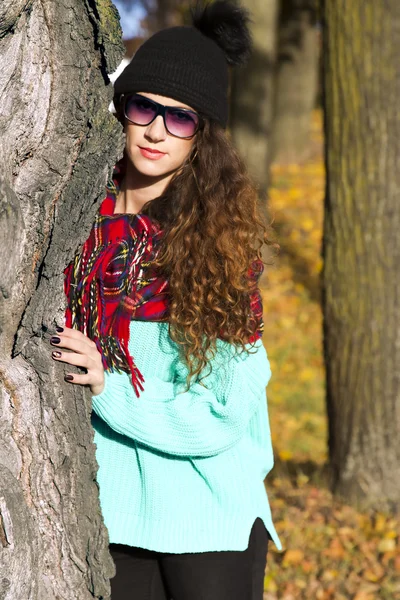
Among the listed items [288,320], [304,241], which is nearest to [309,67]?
[304,241]

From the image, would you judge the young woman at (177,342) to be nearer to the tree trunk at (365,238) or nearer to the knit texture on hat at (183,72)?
the knit texture on hat at (183,72)

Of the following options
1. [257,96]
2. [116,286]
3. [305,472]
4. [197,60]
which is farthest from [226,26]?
[257,96]

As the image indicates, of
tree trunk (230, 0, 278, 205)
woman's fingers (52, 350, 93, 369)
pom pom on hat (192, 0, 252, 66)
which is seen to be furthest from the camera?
tree trunk (230, 0, 278, 205)

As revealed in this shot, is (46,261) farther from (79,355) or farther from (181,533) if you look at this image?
(181,533)

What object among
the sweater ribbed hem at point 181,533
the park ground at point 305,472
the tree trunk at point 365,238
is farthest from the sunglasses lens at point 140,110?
the tree trunk at point 365,238

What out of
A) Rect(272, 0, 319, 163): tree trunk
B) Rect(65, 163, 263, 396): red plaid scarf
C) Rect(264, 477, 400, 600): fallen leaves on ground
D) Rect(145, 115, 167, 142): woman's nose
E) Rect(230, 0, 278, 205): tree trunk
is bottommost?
Rect(264, 477, 400, 600): fallen leaves on ground

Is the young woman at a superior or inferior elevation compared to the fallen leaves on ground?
superior

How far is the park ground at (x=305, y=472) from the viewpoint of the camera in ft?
12.1

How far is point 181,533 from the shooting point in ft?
7.31

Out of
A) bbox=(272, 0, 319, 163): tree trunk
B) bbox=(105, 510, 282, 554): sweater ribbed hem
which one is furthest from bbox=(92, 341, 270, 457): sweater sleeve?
bbox=(272, 0, 319, 163): tree trunk

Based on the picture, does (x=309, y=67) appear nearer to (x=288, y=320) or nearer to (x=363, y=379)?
(x=288, y=320)

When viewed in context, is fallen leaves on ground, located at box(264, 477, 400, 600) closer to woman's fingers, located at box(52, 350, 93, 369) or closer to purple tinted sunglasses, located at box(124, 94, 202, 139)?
woman's fingers, located at box(52, 350, 93, 369)

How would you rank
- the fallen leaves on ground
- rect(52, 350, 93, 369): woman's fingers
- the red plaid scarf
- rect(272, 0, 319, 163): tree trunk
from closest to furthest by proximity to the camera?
rect(52, 350, 93, 369): woman's fingers
the red plaid scarf
the fallen leaves on ground
rect(272, 0, 319, 163): tree trunk

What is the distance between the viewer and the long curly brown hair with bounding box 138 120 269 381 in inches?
85.1
